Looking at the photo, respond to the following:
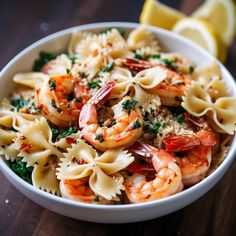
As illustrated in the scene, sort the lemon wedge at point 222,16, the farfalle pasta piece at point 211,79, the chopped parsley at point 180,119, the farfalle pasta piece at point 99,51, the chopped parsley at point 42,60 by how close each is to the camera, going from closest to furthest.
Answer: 1. the chopped parsley at point 180,119
2. the farfalle pasta piece at point 99,51
3. the farfalle pasta piece at point 211,79
4. the chopped parsley at point 42,60
5. the lemon wedge at point 222,16

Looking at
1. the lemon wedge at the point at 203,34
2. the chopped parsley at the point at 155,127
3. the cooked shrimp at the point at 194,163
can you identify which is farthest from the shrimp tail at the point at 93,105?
the lemon wedge at the point at 203,34

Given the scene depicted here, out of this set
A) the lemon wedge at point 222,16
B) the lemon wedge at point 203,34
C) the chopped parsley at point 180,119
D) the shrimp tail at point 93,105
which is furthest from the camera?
the lemon wedge at point 222,16

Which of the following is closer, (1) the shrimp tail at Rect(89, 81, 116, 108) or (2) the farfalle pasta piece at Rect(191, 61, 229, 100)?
(1) the shrimp tail at Rect(89, 81, 116, 108)

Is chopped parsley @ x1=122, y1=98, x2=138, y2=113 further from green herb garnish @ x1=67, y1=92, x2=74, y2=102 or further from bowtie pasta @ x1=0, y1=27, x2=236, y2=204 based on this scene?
green herb garnish @ x1=67, y1=92, x2=74, y2=102

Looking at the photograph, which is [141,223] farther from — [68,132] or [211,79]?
[211,79]

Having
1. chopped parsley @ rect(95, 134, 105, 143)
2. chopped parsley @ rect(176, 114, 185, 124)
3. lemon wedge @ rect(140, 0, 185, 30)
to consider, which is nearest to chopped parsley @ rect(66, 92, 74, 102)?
chopped parsley @ rect(95, 134, 105, 143)

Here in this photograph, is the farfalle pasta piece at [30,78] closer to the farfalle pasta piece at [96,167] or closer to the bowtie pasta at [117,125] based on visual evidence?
the bowtie pasta at [117,125]
